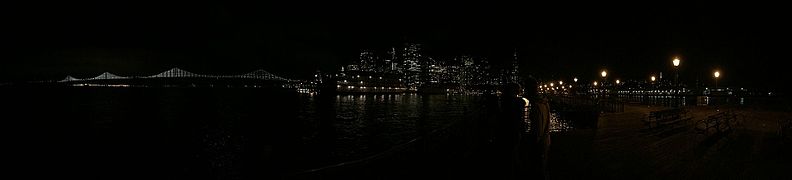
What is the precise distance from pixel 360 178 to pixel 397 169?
671 millimetres

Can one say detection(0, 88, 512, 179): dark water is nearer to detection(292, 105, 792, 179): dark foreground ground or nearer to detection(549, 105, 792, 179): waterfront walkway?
detection(292, 105, 792, 179): dark foreground ground

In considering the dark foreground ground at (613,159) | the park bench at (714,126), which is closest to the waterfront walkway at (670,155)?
the dark foreground ground at (613,159)

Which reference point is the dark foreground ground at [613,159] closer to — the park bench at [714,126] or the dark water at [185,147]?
the park bench at [714,126]

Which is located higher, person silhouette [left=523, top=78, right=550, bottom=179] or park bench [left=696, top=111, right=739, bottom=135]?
person silhouette [left=523, top=78, right=550, bottom=179]

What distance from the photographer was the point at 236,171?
15812mm

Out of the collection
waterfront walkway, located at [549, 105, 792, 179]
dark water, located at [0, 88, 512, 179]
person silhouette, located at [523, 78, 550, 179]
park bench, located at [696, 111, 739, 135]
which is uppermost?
person silhouette, located at [523, 78, 550, 179]

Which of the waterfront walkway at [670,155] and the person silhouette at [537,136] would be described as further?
the waterfront walkway at [670,155]

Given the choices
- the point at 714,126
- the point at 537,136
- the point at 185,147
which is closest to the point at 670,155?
the point at 714,126

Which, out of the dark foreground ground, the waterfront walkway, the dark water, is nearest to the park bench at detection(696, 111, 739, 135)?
the waterfront walkway

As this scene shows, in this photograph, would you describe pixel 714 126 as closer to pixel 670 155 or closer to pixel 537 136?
pixel 670 155

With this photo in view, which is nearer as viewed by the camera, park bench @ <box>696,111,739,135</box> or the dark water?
park bench @ <box>696,111,739,135</box>

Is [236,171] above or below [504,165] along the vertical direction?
below

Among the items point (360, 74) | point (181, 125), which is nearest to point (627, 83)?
point (360, 74)

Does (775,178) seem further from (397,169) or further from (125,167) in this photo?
(125,167)
